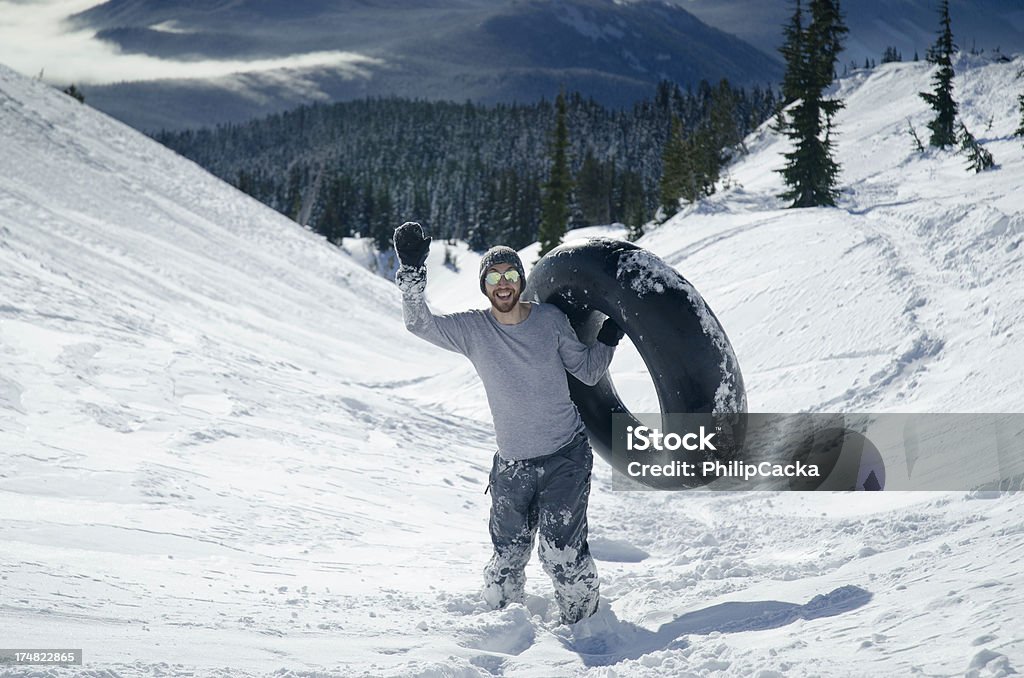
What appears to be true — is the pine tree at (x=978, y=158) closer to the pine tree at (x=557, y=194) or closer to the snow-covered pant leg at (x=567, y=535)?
the snow-covered pant leg at (x=567, y=535)

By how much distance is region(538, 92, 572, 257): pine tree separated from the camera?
38750 mm

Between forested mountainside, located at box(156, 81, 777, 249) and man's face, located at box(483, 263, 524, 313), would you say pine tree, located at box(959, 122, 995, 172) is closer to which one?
man's face, located at box(483, 263, 524, 313)

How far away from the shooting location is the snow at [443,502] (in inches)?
136

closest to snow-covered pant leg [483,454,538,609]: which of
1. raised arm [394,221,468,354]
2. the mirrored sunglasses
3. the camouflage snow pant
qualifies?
the camouflage snow pant

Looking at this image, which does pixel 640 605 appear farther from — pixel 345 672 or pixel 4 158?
pixel 4 158

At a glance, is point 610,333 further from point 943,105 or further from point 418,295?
point 943,105

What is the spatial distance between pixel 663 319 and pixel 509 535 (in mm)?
1477

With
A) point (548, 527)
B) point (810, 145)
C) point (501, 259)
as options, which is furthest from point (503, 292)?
point (810, 145)

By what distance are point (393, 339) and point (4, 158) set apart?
39.8ft

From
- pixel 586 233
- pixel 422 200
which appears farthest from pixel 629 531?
pixel 422 200

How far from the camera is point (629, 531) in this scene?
6652 mm

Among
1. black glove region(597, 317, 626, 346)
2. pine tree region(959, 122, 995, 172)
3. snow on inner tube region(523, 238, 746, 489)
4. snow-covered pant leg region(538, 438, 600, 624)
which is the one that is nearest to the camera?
snow-covered pant leg region(538, 438, 600, 624)

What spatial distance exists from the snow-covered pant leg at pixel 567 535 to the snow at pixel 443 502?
165 mm

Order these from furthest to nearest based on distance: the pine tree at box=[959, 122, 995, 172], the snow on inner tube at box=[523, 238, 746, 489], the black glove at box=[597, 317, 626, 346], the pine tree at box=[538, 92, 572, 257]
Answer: the pine tree at box=[538, 92, 572, 257]
the pine tree at box=[959, 122, 995, 172]
the black glove at box=[597, 317, 626, 346]
the snow on inner tube at box=[523, 238, 746, 489]
